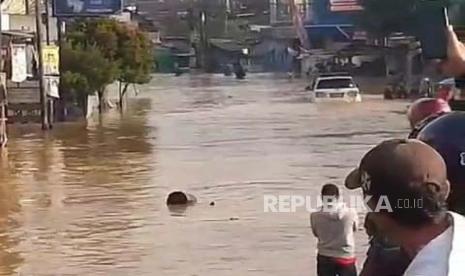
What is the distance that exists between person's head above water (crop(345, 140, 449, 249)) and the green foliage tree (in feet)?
109

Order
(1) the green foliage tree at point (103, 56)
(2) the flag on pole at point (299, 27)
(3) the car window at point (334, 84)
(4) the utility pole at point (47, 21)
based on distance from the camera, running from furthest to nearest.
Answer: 1. (2) the flag on pole at point (299, 27)
2. (3) the car window at point (334, 84)
3. (4) the utility pole at point (47, 21)
4. (1) the green foliage tree at point (103, 56)

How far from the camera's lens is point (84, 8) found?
120 feet

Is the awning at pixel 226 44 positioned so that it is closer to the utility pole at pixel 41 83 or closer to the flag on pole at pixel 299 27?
the flag on pole at pixel 299 27

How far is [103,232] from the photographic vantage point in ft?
43.5

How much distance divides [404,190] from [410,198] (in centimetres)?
2

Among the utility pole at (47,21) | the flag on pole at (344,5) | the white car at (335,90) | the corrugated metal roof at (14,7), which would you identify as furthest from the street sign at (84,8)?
the flag on pole at (344,5)

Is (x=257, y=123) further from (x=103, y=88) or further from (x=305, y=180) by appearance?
(x=305, y=180)

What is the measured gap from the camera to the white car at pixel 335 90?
147ft

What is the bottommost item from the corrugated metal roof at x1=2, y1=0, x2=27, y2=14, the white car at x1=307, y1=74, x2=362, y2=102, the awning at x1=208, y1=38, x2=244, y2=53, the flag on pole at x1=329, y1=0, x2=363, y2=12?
the awning at x1=208, y1=38, x2=244, y2=53

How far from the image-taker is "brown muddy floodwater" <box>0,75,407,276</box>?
11469 mm

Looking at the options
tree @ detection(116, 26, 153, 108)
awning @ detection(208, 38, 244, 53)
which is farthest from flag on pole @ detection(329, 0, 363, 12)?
tree @ detection(116, 26, 153, 108)

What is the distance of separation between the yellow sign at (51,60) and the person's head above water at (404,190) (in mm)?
31740

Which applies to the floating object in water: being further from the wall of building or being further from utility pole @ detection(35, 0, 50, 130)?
the wall of building

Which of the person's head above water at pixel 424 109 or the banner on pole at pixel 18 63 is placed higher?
the person's head above water at pixel 424 109
